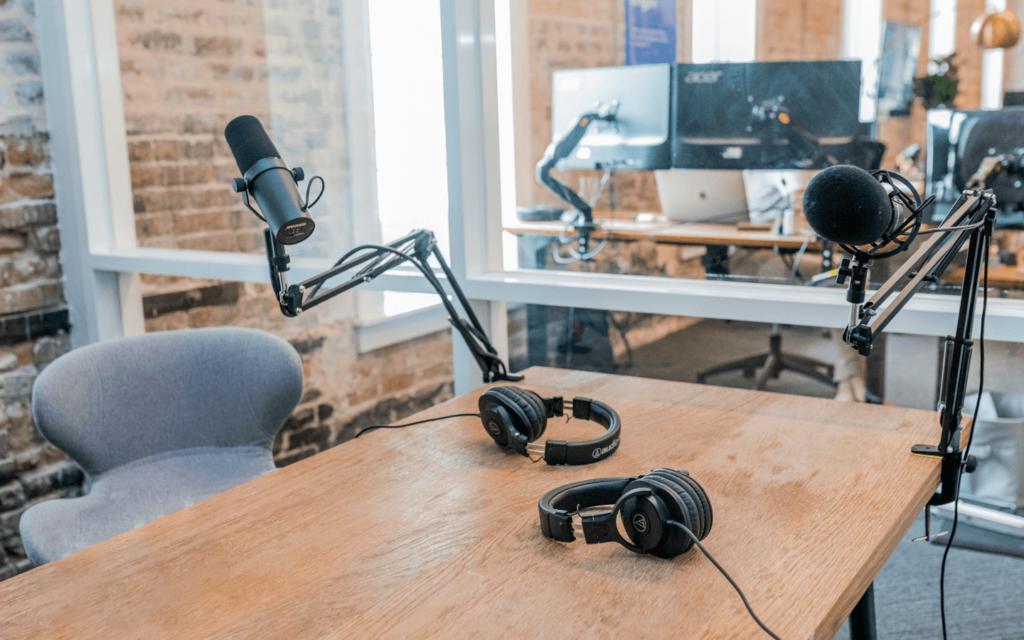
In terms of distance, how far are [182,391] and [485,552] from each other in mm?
1078

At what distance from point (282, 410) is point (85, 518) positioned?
423 mm

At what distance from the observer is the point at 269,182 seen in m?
1.10

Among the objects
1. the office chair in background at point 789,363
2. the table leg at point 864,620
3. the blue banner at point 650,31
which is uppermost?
the blue banner at point 650,31

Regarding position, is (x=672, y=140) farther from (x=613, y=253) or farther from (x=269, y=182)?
(x=269, y=182)

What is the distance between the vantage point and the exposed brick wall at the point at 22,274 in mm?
2270

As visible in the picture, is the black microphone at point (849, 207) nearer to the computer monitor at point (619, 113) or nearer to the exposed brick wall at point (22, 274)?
the computer monitor at point (619, 113)

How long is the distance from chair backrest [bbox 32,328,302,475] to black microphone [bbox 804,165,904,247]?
1.14m

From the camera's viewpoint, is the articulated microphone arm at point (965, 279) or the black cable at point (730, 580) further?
the articulated microphone arm at point (965, 279)

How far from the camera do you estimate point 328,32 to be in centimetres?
218

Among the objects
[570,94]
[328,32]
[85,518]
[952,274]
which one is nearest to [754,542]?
[952,274]

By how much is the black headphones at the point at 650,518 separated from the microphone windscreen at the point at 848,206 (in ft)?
1.17

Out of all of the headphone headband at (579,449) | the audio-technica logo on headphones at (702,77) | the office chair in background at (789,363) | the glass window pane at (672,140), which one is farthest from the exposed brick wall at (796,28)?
the headphone headband at (579,449)

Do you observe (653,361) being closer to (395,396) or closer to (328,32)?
(395,396)

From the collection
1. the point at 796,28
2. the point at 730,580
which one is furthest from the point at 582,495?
the point at 796,28
